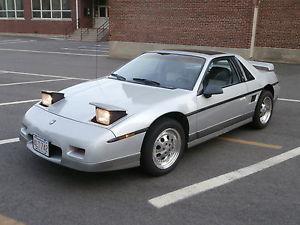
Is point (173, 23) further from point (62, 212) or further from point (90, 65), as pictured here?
point (62, 212)

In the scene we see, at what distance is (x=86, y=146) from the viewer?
408 centimetres

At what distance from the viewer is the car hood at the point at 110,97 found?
4.55 metres

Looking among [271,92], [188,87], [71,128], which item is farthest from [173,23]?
[71,128]

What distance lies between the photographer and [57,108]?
475 centimetres

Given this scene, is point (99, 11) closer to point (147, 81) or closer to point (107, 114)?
point (147, 81)

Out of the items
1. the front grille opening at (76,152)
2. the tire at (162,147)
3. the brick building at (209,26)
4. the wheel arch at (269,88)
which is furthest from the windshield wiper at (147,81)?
the brick building at (209,26)

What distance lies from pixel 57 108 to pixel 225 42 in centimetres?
1275

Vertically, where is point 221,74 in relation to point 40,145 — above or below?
above

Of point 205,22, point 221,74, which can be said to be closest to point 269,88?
point 221,74

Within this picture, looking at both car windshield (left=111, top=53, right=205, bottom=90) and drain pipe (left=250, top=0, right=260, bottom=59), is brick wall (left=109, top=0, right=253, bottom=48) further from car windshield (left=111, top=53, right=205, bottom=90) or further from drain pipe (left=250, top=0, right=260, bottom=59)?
car windshield (left=111, top=53, right=205, bottom=90)

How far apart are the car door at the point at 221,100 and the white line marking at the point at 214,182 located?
67 cm

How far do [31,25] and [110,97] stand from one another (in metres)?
35.0

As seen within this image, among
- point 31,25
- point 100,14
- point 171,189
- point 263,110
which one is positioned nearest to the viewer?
point 171,189

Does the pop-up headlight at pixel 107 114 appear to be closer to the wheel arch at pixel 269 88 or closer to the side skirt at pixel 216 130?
the side skirt at pixel 216 130
